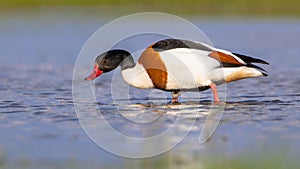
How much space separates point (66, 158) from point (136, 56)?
131 inches

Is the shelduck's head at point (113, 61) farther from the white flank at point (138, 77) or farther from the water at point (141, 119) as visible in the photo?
the water at point (141, 119)

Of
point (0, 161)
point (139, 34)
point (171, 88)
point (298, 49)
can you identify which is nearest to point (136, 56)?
point (171, 88)

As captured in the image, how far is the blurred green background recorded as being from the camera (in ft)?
86.6

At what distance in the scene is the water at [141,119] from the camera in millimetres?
5629

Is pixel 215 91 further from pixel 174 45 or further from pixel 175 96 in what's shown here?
pixel 174 45

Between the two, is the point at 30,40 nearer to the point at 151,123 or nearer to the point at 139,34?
the point at 139,34

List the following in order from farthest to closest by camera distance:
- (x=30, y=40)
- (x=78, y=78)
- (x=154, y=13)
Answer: (x=154, y=13), (x=30, y=40), (x=78, y=78)

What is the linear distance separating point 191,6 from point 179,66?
20046 mm

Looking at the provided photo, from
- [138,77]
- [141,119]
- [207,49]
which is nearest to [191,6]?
[207,49]

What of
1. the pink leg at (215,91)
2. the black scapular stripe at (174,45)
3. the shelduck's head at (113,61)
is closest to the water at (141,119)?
the pink leg at (215,91)

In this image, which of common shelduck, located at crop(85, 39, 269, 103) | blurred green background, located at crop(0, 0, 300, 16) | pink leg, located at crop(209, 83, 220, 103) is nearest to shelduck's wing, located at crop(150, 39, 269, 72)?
common shelduck, located at crop(85, 39, 269, 103)

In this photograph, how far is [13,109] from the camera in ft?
27.6

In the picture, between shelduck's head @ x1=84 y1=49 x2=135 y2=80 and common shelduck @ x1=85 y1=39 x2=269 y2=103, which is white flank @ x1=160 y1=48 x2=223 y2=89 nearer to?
common shelduck @ x1=85 y1=39 x2=269 y2=103

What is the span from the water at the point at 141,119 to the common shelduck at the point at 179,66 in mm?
273
